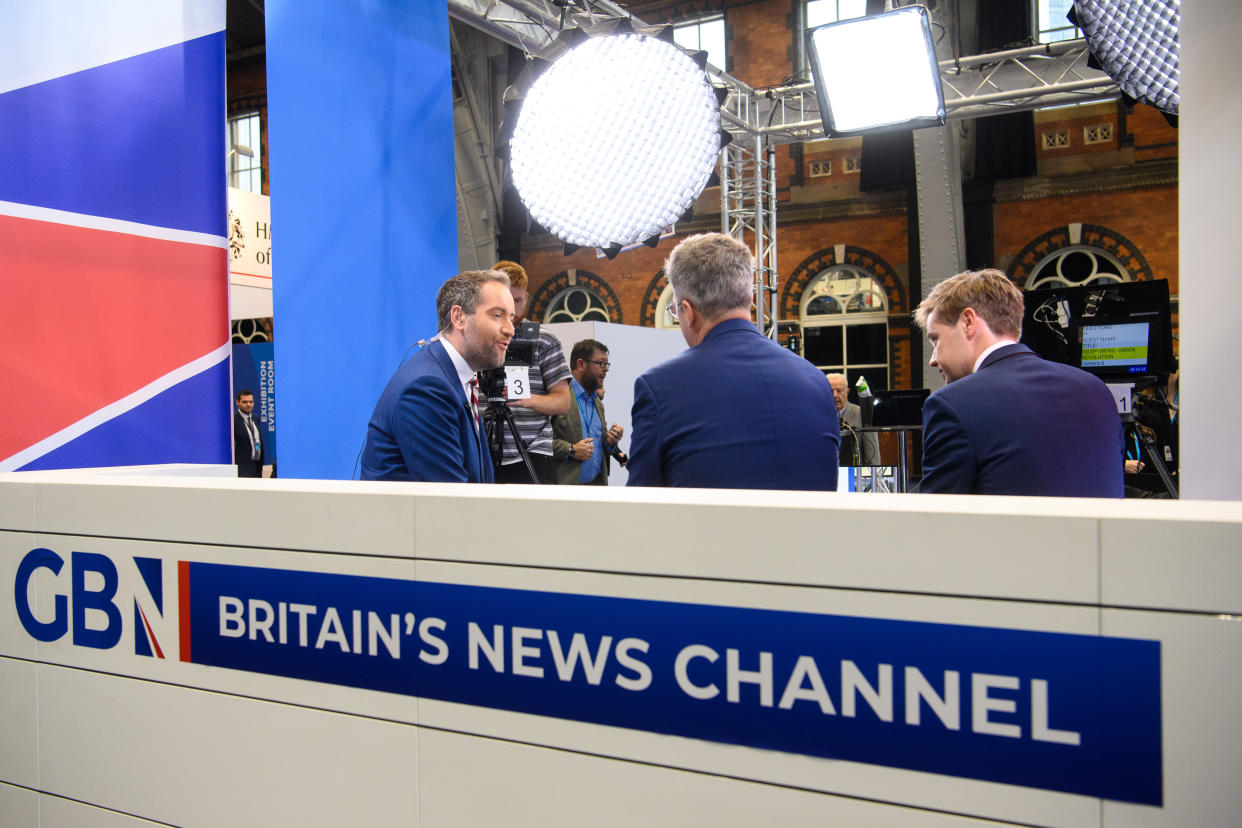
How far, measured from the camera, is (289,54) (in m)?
2.56

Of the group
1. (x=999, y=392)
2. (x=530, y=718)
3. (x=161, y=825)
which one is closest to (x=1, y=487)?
(x=161, y=825)

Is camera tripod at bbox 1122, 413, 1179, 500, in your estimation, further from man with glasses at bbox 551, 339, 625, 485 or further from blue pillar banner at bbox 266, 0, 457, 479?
blue pillar banner at bbox 266, 0, 457, 479

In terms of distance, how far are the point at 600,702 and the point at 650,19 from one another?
11907mm

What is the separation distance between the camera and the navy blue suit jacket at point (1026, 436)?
62.4 inches

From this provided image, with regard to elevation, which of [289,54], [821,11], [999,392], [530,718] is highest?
[821,11]

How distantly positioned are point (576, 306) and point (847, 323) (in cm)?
372

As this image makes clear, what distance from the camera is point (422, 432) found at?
179cm

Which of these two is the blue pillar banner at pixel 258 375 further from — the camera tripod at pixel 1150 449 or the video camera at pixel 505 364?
the camera tripod at pixel 1150 449

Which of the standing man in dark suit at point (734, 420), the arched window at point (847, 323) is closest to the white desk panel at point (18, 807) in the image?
the standing man in dark suit at point (734, 420)

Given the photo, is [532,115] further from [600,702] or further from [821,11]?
[821,11]

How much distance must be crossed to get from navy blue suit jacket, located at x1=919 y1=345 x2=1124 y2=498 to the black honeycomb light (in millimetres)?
613

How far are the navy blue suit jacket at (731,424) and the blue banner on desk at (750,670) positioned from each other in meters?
0.52

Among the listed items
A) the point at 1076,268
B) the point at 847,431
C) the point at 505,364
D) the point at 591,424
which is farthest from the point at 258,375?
the point at 1076,268

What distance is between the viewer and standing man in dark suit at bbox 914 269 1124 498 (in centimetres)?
159
